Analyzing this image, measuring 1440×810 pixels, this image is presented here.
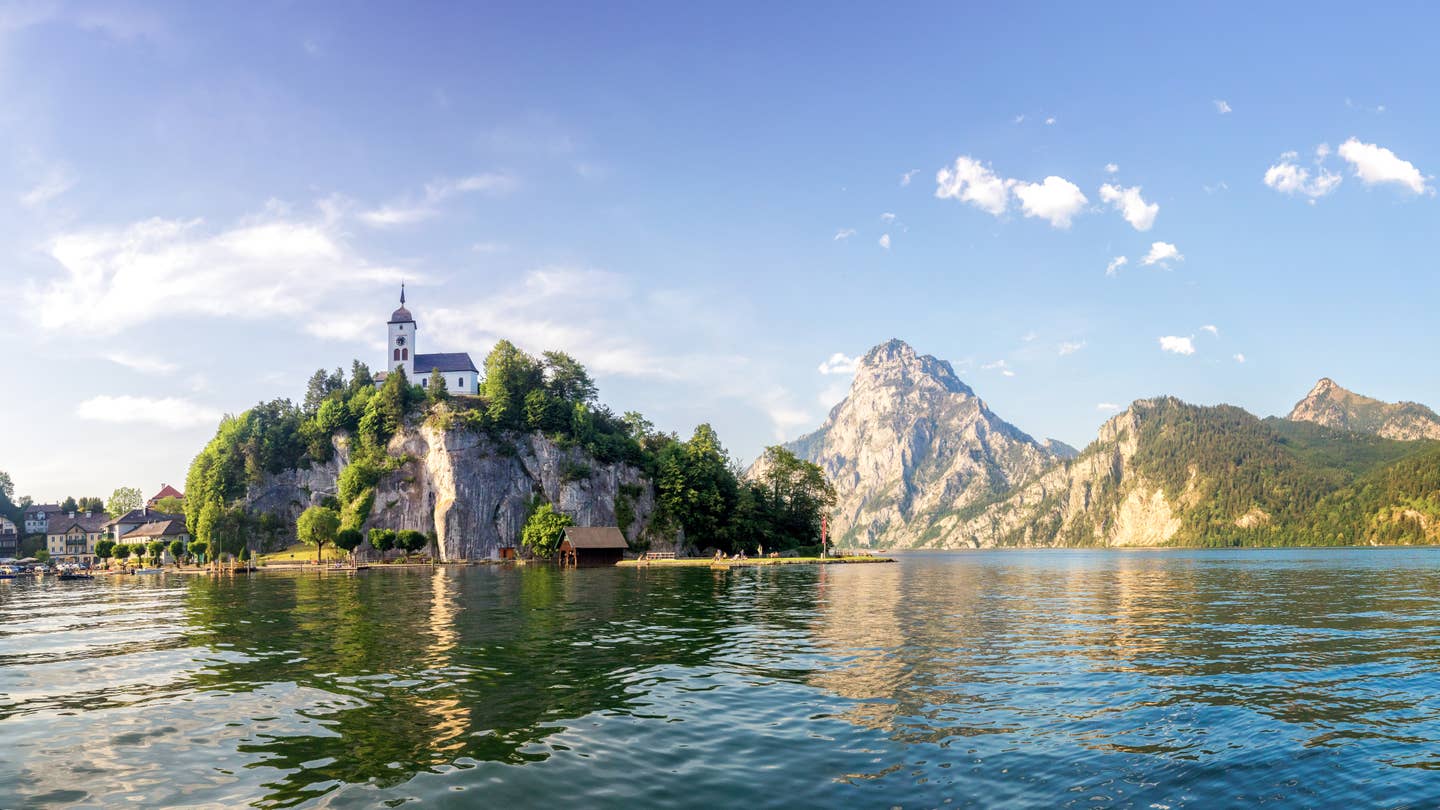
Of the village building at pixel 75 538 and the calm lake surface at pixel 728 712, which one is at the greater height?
the calm lake surface at pixel 728 712

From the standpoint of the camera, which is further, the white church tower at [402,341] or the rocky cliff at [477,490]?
the white church tower at [402,341]

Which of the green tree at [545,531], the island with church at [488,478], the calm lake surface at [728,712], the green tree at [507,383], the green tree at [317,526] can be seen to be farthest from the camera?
the green tree at [507,383]

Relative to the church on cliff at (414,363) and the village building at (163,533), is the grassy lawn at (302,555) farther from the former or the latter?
the church on cliff at (414,363)

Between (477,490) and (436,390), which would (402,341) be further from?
(477,490)

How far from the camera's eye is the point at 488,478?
549 feet

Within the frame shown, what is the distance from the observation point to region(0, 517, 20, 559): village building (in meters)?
193

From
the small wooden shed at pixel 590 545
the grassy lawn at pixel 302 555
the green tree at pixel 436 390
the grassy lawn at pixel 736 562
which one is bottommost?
the grassy lawn at pixel 736 562

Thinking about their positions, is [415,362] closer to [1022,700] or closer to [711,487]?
[711,487]

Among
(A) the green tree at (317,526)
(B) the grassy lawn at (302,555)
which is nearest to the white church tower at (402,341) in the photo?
(B) the grassy lawn at (302,555)

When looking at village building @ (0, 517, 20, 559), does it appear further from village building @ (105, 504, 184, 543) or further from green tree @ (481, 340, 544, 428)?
green tree @ (481, 340, 544, 428)

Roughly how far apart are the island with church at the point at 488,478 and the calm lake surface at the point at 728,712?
119 m

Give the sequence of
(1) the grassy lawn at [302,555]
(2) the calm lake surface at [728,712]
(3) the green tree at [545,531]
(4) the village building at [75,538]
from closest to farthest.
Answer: (2) the calm lake surface at [728,712], (1) the grassy lawn at [302,555], (3) the green tree at [545,531], (4) the village building at [75,538]

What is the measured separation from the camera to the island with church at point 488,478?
160375 mm

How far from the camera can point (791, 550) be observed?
161500 mm
